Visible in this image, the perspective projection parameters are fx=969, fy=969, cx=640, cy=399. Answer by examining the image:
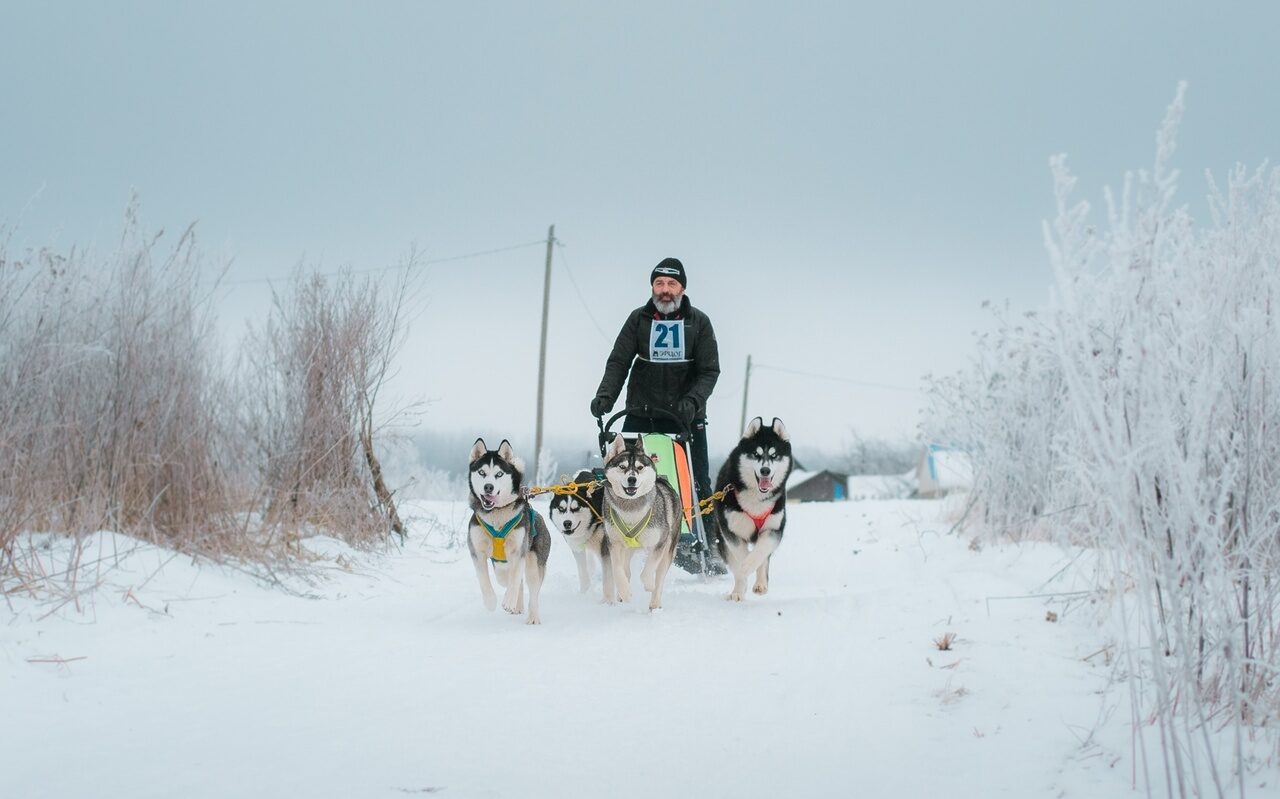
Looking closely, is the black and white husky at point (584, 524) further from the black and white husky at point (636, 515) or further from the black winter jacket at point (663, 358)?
the black winter jacket at point (663, 358)

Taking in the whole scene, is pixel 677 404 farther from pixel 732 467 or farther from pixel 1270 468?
pixel 1270 468

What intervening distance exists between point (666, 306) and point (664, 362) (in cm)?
Result: 38

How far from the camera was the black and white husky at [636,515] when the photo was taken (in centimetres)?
526

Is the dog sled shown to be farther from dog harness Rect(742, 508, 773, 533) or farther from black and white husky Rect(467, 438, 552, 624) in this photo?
black and white husky Rect(467, 438, 552, 624)

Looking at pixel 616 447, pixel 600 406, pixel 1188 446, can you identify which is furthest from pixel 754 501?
pixel 1188 446

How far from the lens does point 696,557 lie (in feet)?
21.7

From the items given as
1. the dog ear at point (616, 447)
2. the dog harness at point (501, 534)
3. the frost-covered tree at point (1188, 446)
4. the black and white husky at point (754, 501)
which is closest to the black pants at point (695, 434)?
the black and white husky at point (754, 501)

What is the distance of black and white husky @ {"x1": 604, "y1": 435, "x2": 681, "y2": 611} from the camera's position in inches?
207

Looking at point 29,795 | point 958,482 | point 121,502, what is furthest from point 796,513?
point 29,795

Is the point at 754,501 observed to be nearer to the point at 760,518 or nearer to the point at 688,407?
the point at 760,518

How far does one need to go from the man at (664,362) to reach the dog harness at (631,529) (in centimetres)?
96

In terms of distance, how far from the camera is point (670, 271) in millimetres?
6230

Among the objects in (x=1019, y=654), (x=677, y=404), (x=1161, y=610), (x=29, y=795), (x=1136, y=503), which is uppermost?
(x=677, y=404)

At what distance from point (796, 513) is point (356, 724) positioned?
35.6ft
